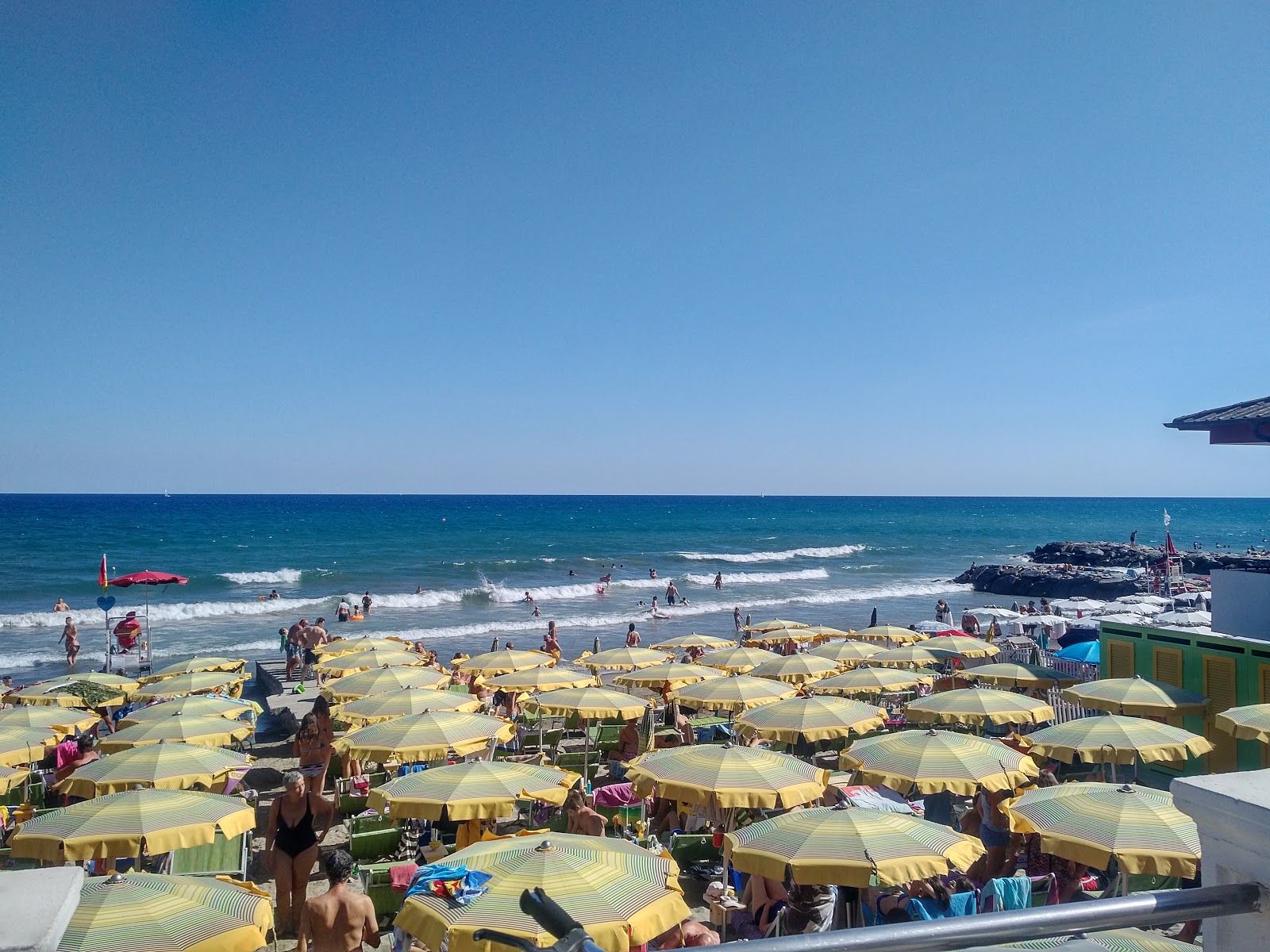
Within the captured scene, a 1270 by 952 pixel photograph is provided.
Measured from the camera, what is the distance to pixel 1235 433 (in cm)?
1038

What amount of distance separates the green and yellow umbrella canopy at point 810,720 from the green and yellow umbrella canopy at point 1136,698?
2.76 metres

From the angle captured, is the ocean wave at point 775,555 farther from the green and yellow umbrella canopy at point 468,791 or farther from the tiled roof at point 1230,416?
the green and yellow umbrella canopy at point 468,791

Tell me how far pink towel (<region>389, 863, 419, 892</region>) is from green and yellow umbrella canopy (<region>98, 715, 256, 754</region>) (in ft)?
11.3

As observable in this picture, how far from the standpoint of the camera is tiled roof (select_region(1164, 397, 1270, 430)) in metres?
9.80

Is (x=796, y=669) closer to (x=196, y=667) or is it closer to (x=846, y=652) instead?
(x=846, y=652)

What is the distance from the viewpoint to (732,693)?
37.3 feet

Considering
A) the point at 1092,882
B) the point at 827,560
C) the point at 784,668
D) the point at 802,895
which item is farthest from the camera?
the point at 827,560

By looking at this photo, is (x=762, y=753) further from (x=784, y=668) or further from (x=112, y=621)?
(x=112, y=621)

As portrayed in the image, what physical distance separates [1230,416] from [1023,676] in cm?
514

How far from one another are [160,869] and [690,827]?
17.6ft

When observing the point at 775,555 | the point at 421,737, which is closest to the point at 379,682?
the point at 421,737

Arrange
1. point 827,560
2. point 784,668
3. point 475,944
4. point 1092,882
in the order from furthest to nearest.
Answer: point 827,560 → point 784,668 → point 1092,882 → point 475,944

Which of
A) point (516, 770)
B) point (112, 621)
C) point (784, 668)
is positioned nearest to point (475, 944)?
point (516, 770)

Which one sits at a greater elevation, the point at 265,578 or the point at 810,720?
the point at 810,720
